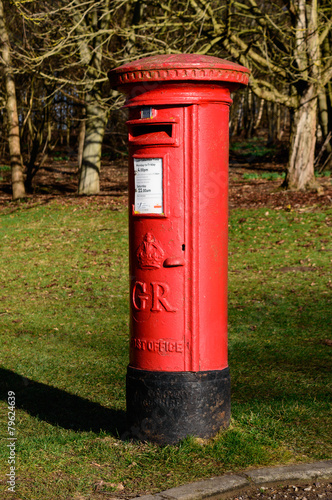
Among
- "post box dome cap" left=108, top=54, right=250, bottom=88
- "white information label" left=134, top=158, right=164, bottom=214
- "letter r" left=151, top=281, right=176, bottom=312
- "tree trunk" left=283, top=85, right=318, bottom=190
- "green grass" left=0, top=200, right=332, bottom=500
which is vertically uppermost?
"tree trunk" left=283, top=85, right=318, bottom=190

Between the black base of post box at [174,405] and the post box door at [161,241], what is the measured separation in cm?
9

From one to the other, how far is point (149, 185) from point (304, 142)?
1096 centimetres

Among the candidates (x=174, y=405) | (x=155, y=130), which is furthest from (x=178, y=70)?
(x=174, y=405)

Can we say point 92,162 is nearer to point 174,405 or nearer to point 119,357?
point 119,357

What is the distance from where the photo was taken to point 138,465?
3734 mm

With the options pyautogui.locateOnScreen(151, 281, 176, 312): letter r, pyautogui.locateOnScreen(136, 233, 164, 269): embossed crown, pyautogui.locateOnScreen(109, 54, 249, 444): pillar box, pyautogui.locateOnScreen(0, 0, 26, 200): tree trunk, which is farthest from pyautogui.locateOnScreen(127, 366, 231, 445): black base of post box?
pyautogui.locateOnScreen(0, 0, 26, 200): tree trunk

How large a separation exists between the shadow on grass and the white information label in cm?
148

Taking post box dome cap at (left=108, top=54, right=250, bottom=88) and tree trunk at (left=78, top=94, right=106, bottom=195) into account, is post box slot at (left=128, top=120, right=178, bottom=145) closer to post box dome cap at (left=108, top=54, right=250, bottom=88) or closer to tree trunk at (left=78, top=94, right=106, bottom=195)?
post box dome cap at (left=108, top=54, right=250, bottom=88)

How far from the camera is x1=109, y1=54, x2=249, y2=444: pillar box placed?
3.89 meters

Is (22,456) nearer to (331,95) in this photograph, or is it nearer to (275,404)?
(275,404)

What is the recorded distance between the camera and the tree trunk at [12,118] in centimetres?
1552

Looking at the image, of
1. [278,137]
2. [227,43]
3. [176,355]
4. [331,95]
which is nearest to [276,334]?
[176,355]

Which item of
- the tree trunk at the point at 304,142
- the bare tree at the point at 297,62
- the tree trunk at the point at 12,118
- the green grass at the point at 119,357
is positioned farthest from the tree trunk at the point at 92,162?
the tree trunk at the point at 304,142

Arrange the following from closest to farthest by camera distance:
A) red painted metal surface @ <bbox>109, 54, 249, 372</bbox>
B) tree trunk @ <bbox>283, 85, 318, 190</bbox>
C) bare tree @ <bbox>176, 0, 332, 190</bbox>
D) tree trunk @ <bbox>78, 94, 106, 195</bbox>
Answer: red painted metal surface @ <bbox>109, 54, 249, 372</bbox>, bare tree @ <bbox>176, 0, 332, 190</bbox>, tree trunk @ <bbox>283, 85, 318, 190</bbox>, tree trunk @ <bbox>78, 94, 106, 195</bbox>
